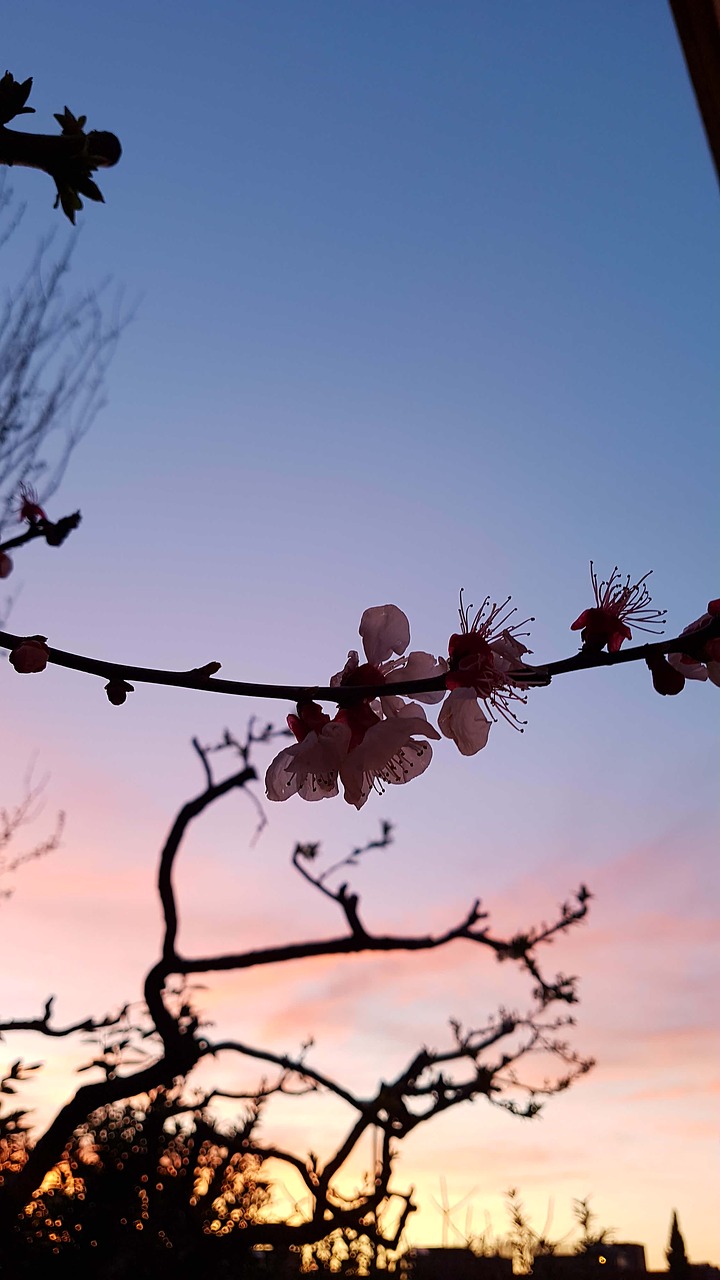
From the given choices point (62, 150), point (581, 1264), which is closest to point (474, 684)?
point (62, 150)

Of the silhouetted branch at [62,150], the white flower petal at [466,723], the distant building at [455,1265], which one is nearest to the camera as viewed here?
the silhouetted branch at [62,150]

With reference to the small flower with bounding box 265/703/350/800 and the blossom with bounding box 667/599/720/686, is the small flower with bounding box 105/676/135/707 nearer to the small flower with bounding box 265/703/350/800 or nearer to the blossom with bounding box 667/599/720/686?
the small flower with bounding box 265/703/350/800

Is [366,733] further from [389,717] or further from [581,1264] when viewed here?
[581,1264]

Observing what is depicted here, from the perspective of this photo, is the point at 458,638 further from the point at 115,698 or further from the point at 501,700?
the point at 115,698

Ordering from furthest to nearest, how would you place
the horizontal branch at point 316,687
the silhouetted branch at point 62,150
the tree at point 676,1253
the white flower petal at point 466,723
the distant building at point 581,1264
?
the tree at point 676,1253, the distant building at point 581,1264, the white flower petal at point 466,723, the silhouetted branch at point 62,150, the horizontal branch at point 316,687

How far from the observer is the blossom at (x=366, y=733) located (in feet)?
2.76

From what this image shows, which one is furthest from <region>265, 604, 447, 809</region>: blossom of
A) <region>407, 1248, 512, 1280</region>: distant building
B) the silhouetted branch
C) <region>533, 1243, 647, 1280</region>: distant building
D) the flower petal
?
<region>407, 1248, 512, 1280</region>: distant building

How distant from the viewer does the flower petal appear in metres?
0.88

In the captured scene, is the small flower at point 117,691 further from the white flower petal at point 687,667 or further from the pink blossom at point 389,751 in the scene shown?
the white flower petal at point 687,667

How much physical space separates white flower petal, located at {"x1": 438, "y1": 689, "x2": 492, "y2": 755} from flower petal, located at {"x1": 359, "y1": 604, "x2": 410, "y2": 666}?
0.08 m

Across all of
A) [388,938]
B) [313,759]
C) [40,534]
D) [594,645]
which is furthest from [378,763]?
[388,938]

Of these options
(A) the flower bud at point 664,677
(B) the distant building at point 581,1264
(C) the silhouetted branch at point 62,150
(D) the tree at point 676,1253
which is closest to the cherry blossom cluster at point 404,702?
(A) the flower bud at point 664,677

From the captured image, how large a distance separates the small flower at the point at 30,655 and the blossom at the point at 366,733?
251mm

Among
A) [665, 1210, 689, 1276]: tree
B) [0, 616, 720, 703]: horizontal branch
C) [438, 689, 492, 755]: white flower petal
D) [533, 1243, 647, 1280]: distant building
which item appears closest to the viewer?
[0, 616, 720, 703]: horizontal branch
